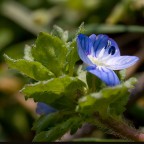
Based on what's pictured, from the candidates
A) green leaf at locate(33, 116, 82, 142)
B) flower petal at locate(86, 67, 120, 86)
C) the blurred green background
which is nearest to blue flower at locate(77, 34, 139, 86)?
flower petal at locate(86, 67, 120, 86)

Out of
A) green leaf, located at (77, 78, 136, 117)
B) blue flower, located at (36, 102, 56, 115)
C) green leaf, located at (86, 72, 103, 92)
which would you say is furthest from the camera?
blue flower, located at (36, 102, 56, 115)

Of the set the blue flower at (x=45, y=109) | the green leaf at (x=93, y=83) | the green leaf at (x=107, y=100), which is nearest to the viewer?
the green leaf at (x=107, y=100)

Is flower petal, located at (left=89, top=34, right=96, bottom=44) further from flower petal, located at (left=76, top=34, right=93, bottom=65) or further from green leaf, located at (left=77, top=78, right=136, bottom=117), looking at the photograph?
green leaf, located at (left=77, top=78, right=136, bottom=117)

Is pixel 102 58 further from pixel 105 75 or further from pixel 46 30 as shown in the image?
pixel 46 30

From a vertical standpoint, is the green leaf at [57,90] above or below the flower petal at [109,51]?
below

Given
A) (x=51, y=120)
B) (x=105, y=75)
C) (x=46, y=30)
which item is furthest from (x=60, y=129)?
(x=46, y=30)

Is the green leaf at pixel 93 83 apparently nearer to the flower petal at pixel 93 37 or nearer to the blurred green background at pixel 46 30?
the flower petal at pixel 93 37

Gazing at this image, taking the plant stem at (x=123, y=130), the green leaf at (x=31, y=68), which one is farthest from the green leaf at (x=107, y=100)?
the green leaf at (x=31, y=68)
